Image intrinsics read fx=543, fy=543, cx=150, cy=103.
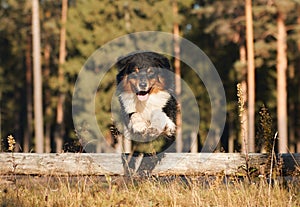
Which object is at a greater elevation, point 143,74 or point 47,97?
point 47,97

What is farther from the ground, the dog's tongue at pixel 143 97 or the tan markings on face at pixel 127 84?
the tan markings on face at pixel 127 84

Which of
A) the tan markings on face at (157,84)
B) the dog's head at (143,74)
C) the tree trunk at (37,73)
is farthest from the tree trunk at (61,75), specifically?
the tan markings on face at (157,84)

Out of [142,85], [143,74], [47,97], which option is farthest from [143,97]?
[47,97]


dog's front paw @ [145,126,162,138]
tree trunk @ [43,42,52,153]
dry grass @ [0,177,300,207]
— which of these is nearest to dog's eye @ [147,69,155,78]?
dog's front paw @ [145,126,162,138]

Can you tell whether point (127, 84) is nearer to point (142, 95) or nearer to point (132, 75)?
point (132, 75)

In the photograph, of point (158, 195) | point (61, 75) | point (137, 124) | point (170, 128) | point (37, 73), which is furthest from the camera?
point (61, 75)

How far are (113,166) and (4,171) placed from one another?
1527mm

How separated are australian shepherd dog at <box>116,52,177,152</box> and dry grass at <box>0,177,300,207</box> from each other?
0.71 meters

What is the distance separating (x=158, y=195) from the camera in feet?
19.7

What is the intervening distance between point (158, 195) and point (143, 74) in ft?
5.93

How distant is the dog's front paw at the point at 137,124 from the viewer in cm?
692

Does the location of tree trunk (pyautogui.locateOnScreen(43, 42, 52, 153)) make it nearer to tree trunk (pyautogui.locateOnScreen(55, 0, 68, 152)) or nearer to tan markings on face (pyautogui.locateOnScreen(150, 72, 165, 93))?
tree trunk (pyautogui.locateOnScreen(55, 0, 68, 152))

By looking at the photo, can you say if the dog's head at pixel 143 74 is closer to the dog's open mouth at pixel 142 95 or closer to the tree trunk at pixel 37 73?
the dog's open mouth at pixel 142 95

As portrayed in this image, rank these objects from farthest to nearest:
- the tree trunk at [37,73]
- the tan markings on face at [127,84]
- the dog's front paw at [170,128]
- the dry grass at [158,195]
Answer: the tree trunk at [37,73] < the tan markings on face at [127,84] < the dog's front paw at [170,128] < the dry grass at [158,195]
